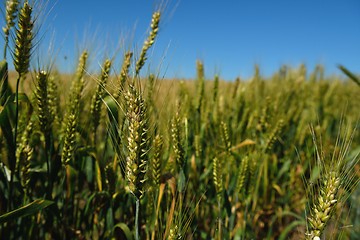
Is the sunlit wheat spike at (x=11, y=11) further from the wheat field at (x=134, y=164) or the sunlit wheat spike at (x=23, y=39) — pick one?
the sunlit wheat spike at (x=23, y=39)

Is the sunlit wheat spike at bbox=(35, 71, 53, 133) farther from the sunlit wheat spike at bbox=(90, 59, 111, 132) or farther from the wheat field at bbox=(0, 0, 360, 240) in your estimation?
the sunlit wheat spike at bbox=(90, 59, 111, 132)

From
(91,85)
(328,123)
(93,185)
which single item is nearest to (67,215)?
(93,185)

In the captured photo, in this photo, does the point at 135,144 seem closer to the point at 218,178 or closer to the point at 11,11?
the point at 218,178

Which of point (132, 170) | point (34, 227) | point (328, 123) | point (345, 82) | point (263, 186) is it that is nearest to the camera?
point (132, 170)

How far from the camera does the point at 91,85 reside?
176 cm

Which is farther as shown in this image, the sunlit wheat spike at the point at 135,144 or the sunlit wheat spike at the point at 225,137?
the sunlit wheat spike at the point at 225,137

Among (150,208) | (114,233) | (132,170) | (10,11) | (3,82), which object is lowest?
(114,233)

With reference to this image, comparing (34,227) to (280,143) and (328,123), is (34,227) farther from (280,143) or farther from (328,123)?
(328,123)

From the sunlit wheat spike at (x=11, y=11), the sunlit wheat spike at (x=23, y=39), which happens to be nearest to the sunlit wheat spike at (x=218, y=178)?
the sunlit wheat spike at (x=23, y=39)

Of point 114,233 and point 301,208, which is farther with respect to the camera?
point 301,208

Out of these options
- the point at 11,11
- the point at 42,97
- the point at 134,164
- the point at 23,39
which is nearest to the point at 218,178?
the point at 134,164

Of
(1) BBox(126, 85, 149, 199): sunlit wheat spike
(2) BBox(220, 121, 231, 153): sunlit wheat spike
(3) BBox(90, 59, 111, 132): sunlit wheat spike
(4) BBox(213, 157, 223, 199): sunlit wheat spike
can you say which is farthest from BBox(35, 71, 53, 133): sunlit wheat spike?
(2) BBox(220, 121, 231, 153): sunlit wheat spike

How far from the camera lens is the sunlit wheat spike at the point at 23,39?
1026mm

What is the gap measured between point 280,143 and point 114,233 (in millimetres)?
1822
